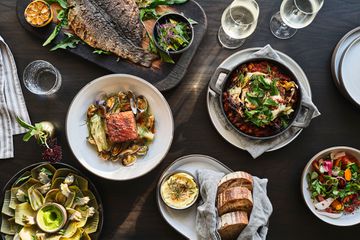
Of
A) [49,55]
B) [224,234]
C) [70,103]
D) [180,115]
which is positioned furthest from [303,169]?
[49,55]

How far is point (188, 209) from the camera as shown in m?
2.53

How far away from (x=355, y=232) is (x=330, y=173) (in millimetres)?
429

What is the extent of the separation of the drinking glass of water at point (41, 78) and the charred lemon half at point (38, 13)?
221mm

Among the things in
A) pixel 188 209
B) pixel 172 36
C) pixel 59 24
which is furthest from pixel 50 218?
pixel 172 36

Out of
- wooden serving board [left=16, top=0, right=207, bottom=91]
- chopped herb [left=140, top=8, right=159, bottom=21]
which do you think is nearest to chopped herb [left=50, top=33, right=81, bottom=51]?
wooden serving board [left=16, top=0, right=207, bottom=91]

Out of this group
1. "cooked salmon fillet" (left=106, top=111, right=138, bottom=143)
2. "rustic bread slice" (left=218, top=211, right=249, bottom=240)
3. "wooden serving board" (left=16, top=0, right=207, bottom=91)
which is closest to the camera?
"rustic bread slice" (left=218, top=211, right=249, bottom=240)

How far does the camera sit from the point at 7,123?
2.61m

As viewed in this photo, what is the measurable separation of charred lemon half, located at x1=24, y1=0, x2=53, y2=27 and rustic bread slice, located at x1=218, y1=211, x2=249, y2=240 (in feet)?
4.80

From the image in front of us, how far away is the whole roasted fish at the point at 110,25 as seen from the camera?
8.16 ft

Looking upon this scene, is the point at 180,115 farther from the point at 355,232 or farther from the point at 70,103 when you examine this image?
the point at 355,232

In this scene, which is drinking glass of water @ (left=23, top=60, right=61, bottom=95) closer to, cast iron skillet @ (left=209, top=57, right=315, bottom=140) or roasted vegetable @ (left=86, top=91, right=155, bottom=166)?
roasted vegetable @ (left=86, top=91, right=155, bottom=166)

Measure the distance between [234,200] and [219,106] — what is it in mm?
534

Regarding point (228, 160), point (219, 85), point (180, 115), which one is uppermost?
point (219, 85)

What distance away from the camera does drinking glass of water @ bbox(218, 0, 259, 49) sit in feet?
8.11
